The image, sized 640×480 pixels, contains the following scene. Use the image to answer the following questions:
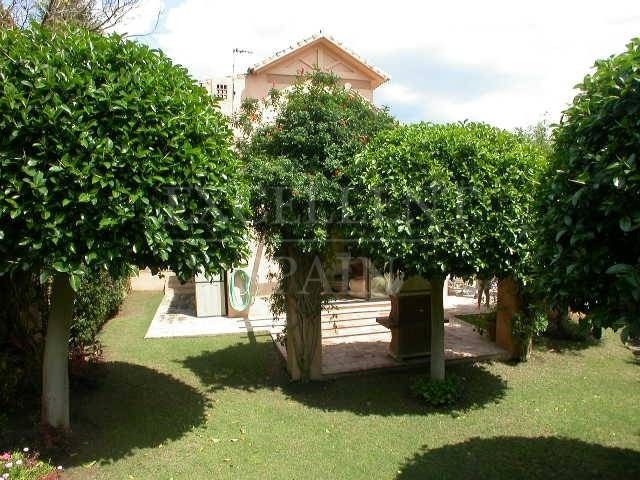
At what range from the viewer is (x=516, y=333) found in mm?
8508

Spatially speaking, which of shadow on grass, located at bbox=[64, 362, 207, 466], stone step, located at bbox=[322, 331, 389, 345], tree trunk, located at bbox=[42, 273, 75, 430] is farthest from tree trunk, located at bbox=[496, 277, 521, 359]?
tree trunk, located at bbox=[42, 273, 75, 430]

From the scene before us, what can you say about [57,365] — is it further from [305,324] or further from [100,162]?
[305,324]


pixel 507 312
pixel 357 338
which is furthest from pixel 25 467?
pixel 507 312

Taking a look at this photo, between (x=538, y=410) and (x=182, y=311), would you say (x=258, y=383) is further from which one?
(x=182, y=311)

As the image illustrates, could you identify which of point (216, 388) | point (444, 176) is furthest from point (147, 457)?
point (444, 176)

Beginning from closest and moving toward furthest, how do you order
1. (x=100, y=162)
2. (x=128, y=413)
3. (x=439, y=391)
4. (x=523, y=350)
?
(x=100, y=162), (x=128, y=413), (x=439, y=391), (x=523, y=350)

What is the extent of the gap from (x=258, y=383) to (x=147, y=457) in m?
2.67

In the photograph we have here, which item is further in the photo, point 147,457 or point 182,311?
point 182,311

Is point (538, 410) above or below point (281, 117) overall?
below

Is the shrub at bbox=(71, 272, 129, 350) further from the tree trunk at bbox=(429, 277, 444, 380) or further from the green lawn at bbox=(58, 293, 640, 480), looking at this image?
the tree trunk at bbox=(429, 277, 444, 380)

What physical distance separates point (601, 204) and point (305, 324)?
5.49 m

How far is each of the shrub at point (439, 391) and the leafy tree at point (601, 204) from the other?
349 cm

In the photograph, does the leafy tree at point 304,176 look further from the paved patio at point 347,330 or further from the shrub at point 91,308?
the shrub at point 91,308

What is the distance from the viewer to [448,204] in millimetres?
5852
